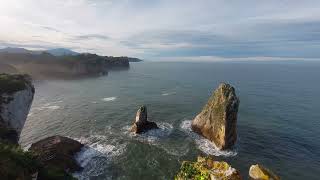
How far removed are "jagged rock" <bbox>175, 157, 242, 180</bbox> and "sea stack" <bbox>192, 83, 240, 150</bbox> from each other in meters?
22.2

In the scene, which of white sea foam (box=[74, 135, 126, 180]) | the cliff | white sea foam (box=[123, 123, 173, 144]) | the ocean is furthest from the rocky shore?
the cliff

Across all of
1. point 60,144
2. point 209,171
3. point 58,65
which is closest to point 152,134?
point 60,144

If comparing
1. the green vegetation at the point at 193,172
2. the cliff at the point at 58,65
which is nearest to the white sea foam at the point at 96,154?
the green vegetation at the point at 193,172

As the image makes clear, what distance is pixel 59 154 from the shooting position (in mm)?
39312

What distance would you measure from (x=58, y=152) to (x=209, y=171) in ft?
87.1

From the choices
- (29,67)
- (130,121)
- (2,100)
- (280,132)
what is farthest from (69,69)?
(280,132)

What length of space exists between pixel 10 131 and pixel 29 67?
145m

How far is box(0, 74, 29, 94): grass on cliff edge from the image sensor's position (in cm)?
4453

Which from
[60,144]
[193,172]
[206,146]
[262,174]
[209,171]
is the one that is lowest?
[206,146]

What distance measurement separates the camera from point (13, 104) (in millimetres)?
44031

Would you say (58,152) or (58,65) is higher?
(58,65)

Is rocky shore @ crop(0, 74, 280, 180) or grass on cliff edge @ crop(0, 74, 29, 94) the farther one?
grass on cliff edge @ crop(0, 74, 29, 94)

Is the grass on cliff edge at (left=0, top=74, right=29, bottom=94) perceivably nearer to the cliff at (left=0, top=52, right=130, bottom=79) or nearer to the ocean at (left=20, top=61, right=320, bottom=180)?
the ocean at (left=20, top=61, right=320, bottom=180)

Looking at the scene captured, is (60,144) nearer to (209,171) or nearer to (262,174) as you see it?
(209,171)
